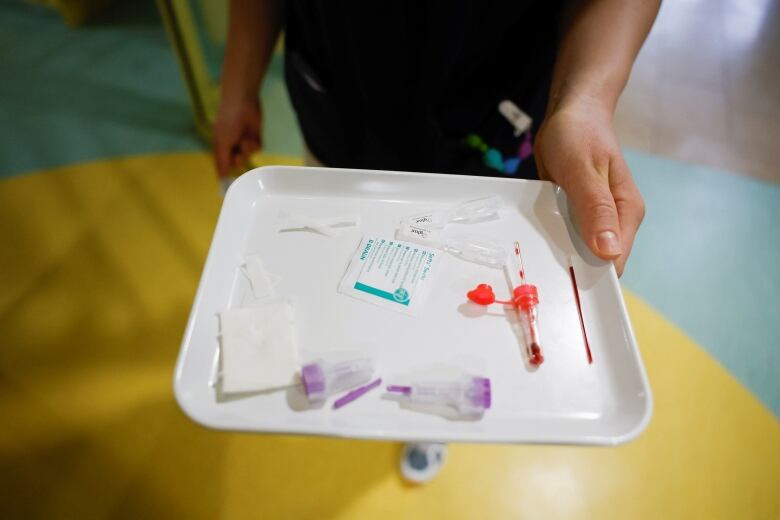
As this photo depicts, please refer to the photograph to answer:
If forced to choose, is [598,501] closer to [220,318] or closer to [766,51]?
[220,318]

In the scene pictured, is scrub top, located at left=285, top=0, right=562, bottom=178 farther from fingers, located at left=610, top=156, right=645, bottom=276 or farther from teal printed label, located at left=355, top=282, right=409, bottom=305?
teal printed label, located at left=355, top=282, right=409, bottom=305

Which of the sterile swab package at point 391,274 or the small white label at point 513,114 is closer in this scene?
the sterile swab package at point 391,274

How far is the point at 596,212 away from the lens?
0.51 m

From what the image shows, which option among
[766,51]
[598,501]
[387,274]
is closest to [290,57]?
[387,274]

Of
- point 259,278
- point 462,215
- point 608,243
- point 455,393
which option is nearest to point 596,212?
point 608,243

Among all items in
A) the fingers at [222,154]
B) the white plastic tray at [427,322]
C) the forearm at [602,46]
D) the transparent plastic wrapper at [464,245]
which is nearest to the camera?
the white plastic tray at [427,322]

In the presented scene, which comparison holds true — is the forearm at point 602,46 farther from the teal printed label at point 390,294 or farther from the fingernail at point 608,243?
the teal printed label at point 390,294

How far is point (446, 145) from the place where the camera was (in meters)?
0.66

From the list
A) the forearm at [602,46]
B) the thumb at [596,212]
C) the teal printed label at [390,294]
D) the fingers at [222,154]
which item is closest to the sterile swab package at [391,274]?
the teal printed label at [390,294]

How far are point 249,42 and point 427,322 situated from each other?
55 centimetres

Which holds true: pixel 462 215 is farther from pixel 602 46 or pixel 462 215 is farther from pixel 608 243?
pixel 602 46

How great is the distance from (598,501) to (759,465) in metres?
0.35

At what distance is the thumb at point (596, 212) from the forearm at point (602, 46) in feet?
0.47

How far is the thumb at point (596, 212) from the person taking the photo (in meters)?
0.50
